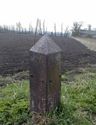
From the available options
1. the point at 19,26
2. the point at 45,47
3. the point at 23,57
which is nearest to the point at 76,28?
the point at 19,26

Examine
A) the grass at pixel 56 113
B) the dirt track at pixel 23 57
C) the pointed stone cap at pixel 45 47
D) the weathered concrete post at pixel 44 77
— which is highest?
the pointed stone cap at pixel 45 47

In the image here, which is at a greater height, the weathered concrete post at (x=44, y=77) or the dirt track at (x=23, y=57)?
the weathered concrete post at (x=44, y=77)

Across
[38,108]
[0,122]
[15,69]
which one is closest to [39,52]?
[38,108]

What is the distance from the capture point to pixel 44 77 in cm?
354

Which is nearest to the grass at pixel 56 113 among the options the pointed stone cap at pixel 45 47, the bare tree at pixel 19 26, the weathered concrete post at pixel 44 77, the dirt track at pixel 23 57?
the weathered concrete post at pixel 44 77

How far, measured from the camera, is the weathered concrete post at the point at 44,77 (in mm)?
3537

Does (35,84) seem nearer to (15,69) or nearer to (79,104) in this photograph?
(79,104)

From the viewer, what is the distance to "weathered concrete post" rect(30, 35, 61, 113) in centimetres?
354

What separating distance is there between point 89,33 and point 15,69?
92.4 feet

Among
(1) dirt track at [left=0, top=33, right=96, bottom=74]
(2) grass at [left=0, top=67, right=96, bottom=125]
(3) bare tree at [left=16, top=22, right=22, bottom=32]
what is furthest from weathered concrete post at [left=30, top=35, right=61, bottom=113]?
(3) bare tree at [left=16, top=22, right=22, bottom=32]

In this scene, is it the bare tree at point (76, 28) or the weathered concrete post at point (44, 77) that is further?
the bare tree at point (76, 28)

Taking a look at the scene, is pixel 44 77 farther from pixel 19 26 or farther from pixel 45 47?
pixel 19 26

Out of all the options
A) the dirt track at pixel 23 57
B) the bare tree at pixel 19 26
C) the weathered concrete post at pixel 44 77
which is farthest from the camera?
the bare tree at pixel 19 26

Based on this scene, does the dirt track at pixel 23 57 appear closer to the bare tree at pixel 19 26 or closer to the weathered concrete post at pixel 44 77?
the weathered concrete post at pixel 44 77
